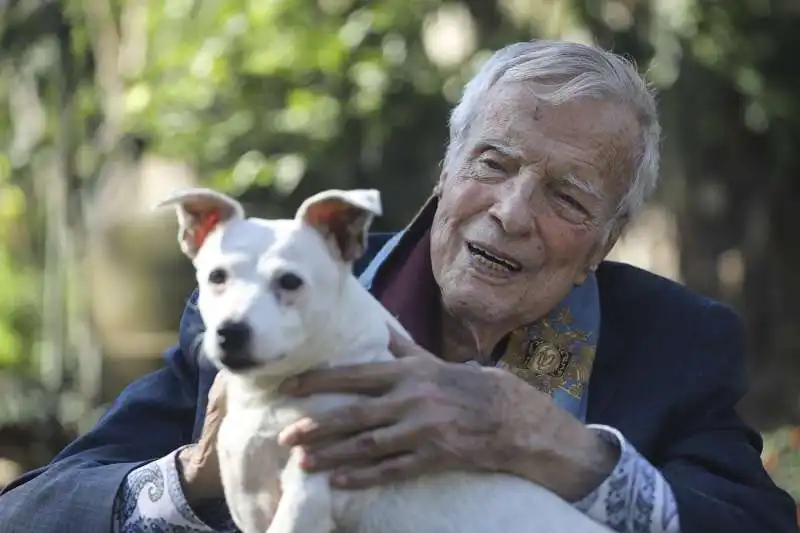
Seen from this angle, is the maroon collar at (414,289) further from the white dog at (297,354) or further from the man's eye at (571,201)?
the white dog at (297,354)

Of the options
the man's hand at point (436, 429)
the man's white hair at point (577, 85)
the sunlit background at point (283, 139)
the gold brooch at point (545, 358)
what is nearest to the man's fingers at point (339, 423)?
the man's hand at point (436, 429)

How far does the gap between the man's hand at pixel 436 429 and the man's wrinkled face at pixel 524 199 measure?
315 millimetres

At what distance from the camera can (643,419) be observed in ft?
7.98

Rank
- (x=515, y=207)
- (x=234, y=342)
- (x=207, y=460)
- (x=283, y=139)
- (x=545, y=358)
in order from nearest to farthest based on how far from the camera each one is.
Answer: (x=234, y=342)
(x=207, y=460)
(x=515, y=207)
(x=545, y=358)
(x=283, y=139)

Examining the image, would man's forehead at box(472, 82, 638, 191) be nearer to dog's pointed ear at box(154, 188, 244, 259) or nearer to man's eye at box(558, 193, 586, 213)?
man's eye at box(558, 193, 586, 213)

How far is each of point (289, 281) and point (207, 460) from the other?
17.5 inches

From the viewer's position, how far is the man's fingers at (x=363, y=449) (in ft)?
6.26

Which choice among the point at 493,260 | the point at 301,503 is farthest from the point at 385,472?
the point at 493,260

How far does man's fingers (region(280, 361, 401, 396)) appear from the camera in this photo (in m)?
1.93

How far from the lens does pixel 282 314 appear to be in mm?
1809

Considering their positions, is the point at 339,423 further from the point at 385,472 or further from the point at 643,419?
the point at 643,419

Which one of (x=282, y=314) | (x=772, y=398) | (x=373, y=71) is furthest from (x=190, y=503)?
(x=772, y=398)

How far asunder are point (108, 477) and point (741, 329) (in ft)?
4.07

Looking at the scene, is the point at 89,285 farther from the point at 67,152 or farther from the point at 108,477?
the point at 108,477
